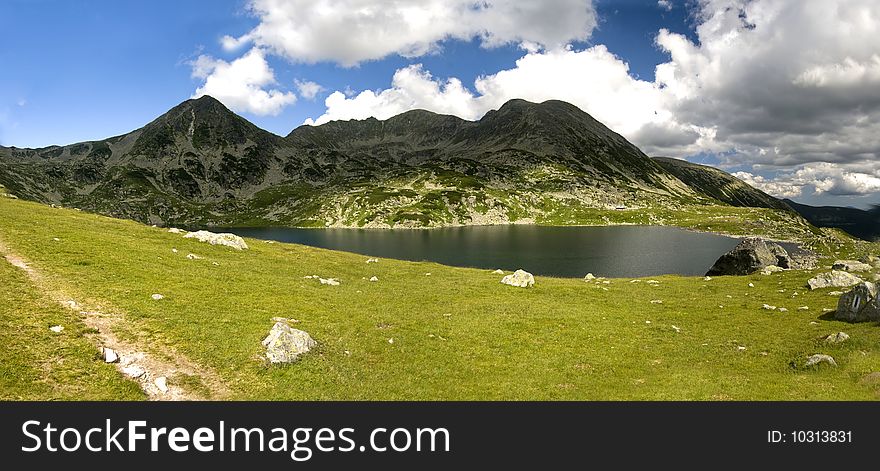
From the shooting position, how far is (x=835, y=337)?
92.3 ft

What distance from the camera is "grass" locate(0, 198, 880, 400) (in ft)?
71.4

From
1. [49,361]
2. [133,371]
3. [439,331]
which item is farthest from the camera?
[439,331]

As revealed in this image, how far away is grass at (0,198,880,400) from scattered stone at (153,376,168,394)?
4.09 ft

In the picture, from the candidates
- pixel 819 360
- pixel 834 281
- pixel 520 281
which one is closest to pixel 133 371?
pixel 819 360

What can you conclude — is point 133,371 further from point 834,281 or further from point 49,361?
point 834,281

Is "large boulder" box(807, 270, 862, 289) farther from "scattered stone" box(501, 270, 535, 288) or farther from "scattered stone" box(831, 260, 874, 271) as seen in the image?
"scattered stone" box(501, 270, 535, 288)

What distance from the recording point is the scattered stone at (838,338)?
27484mm

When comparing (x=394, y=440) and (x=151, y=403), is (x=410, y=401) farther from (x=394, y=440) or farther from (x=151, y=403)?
(x=151, y=403)

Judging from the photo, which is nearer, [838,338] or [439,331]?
[838,338]

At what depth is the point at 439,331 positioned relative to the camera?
1245 inches

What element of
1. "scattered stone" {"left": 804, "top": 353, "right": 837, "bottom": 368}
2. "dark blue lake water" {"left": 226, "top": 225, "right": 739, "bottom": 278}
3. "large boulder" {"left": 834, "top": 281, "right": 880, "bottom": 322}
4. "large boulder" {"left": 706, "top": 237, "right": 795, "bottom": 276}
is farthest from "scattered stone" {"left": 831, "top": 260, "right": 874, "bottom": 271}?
"scattered stone" {"left": 804, "top": 353, "right": 837, "bottom": 368}

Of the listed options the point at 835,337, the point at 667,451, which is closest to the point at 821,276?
the point at 835,337

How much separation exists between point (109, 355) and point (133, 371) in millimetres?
1707

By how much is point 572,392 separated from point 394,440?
1116 centimetres
